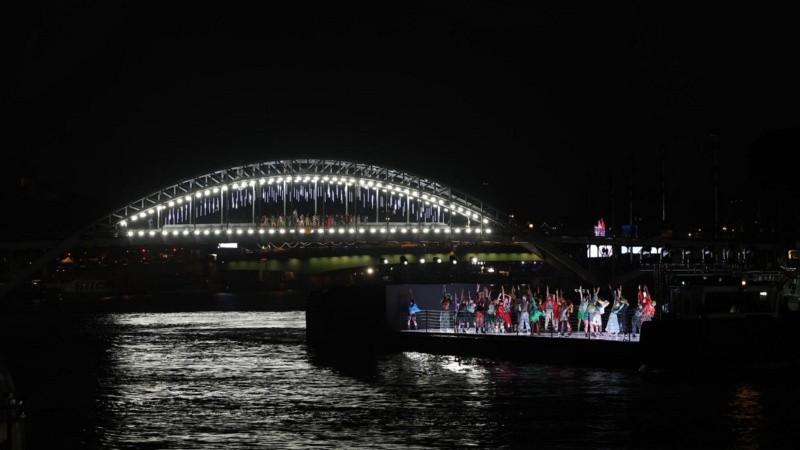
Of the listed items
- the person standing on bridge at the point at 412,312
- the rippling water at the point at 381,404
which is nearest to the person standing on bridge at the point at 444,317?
the person standing on bridge at the point at 412,312

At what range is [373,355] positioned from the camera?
49812 millimetres

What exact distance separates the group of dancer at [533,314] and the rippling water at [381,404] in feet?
7.46

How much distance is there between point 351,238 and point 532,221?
2726 centimetres

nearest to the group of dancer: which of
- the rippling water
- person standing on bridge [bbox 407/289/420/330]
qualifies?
person standing on bridge [bbox 407/289/420/330]

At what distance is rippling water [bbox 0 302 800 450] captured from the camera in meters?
28.9

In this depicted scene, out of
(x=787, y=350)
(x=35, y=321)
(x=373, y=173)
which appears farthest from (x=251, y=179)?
(x=787, y=350)

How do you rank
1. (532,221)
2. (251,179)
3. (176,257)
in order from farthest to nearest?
(176,257) → (532,221) → (251,179)

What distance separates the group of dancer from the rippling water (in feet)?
7.46

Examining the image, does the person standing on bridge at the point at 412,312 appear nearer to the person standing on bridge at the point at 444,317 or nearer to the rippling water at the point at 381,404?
the person standing on bridge at the point at 444,317

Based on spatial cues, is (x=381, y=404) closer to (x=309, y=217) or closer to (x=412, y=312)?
(x=412, y=312)

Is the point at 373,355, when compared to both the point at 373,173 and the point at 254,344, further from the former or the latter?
the point at 373,173

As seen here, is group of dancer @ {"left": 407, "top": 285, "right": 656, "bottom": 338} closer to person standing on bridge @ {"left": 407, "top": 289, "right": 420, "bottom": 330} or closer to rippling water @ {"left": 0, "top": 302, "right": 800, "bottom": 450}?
person standing on bridge @ {"left": 407, "top": 289, "right": 420, "bottom": 330}

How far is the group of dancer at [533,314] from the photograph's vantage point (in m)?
43.2

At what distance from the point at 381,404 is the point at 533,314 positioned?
12.0m
